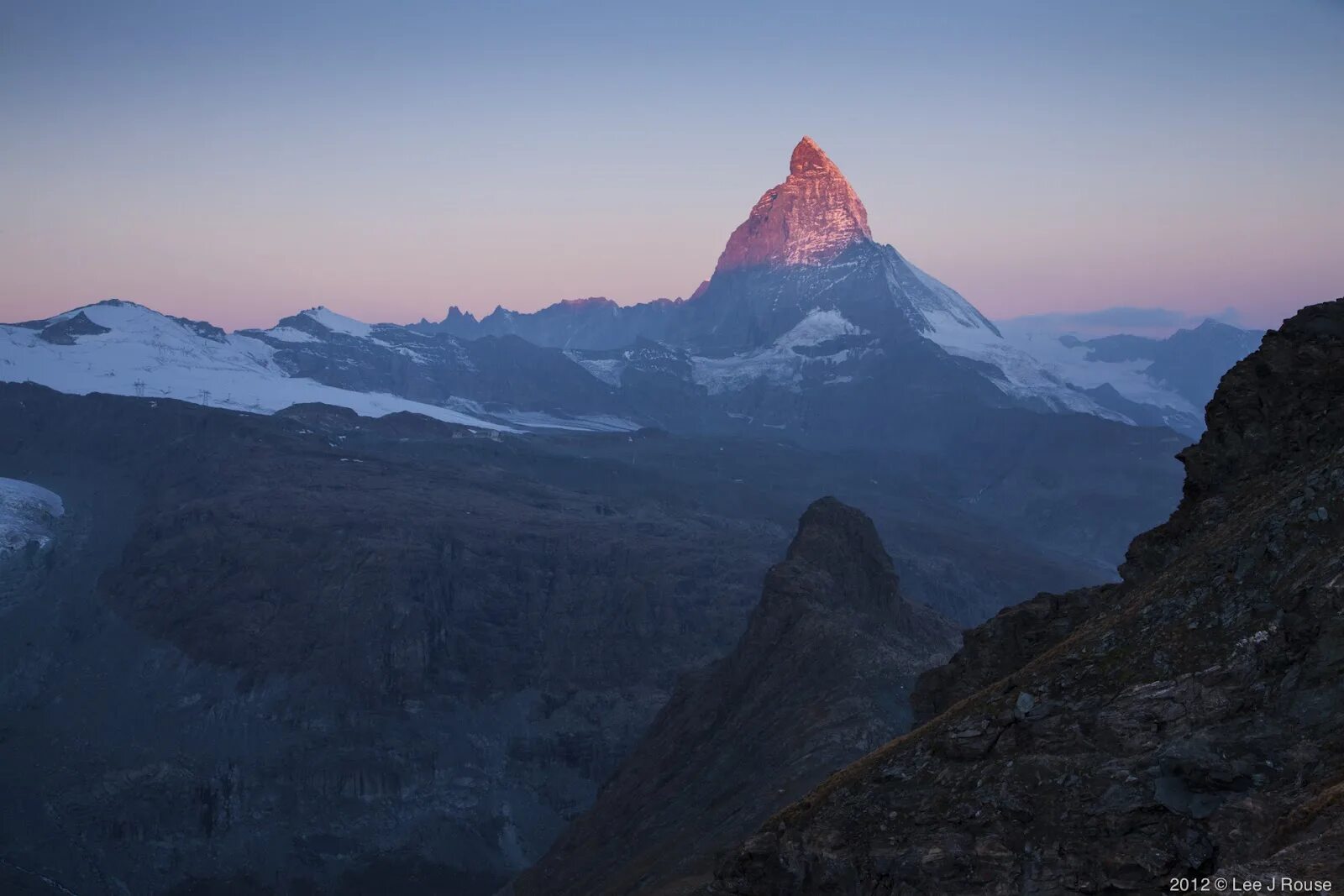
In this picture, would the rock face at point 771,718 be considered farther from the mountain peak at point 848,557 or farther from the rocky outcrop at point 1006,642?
the rocky outcrop at point 1006,642

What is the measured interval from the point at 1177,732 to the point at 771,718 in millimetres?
71593

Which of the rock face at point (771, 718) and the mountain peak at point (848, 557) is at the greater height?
the mountain peak at point (848, 557)

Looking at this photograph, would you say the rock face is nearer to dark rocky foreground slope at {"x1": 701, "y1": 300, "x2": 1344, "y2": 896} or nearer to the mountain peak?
the mountain peak

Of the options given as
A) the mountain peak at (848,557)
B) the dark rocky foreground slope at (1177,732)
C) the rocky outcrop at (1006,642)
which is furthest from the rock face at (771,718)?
the dark rocky foreground slope at (1177,732)

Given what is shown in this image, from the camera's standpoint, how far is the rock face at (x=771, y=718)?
281 ft

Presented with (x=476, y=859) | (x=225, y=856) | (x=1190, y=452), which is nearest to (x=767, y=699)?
(x=1190, y=452)

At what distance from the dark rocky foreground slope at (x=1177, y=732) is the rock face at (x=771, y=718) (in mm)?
38371

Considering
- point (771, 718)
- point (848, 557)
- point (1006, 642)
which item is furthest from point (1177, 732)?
point (848, 557)

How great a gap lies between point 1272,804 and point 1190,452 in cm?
1960

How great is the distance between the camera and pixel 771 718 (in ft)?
331

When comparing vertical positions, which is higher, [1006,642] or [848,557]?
[1006,642]

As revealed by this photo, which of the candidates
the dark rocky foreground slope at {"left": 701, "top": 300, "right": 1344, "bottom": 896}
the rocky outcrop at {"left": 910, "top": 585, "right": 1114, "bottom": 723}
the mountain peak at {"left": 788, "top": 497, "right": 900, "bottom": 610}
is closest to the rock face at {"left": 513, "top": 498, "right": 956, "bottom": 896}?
the mountain peak at {"left": 788, "top": 497, "right": 900, "bottom": 610}

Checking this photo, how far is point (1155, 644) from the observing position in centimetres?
3422

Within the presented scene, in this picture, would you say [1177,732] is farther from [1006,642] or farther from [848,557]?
[848,557]
